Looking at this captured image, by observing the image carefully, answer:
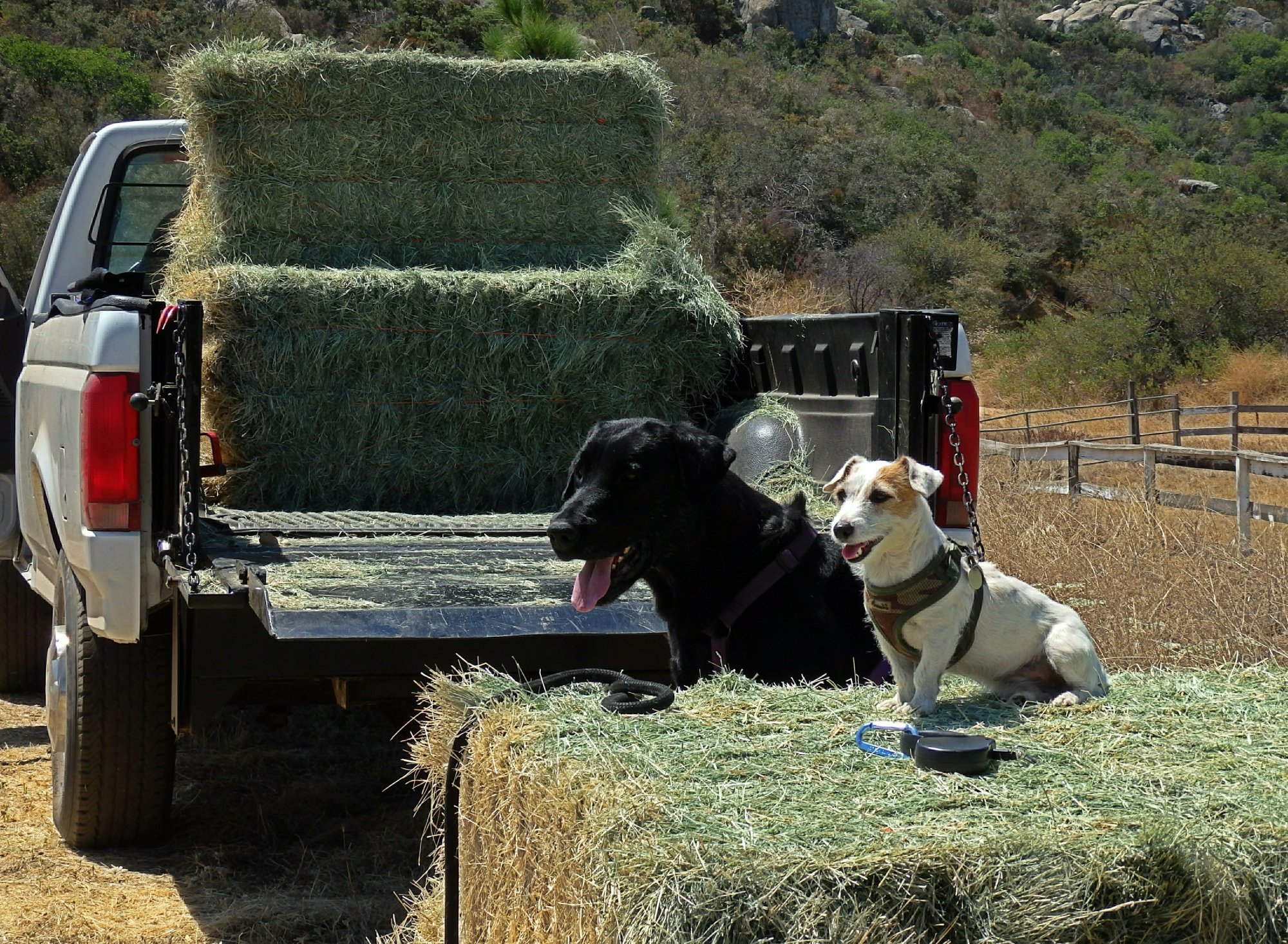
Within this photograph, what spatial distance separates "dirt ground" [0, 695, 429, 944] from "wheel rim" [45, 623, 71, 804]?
0.29 metres

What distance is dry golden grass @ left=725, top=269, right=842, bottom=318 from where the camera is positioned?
13457mm

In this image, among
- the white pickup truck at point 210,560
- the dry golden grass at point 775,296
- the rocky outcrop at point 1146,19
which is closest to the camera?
the white pickup truck at point 210,560

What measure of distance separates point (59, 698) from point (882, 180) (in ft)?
107

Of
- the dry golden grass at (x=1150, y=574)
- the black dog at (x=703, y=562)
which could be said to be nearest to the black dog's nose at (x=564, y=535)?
the black dog at (x=703, y=562)

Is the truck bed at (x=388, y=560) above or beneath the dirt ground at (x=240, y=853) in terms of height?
above

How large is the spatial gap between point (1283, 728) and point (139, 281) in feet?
15.0

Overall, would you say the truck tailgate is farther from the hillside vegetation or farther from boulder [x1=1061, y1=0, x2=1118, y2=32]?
boulder [x1=1061, y1=0, x2=1118, y2=32]

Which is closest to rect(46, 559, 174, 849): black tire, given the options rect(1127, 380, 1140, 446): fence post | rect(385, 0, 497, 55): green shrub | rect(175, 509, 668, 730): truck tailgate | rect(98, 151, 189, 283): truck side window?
rect(175, 509, 668, 730): truck tailgate

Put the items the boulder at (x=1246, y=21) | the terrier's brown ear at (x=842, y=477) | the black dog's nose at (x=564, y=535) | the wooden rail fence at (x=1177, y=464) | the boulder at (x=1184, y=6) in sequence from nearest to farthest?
the terrier's brown ear at (x=842, y=477), the black dog's nose at (x=564, y=535), the wooden rail fence at (x=1177, y=464), the boulder at (x=1246, y=21), the boulder at (x=1184, y=6)

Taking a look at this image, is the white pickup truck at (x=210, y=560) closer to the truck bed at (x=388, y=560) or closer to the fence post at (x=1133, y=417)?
the truck bed at (x=388, y=560)

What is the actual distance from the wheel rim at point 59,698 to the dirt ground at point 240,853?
29 centimetres

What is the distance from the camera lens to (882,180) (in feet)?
113

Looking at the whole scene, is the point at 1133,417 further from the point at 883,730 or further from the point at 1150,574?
the point at 883,730

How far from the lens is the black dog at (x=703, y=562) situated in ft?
11.3
